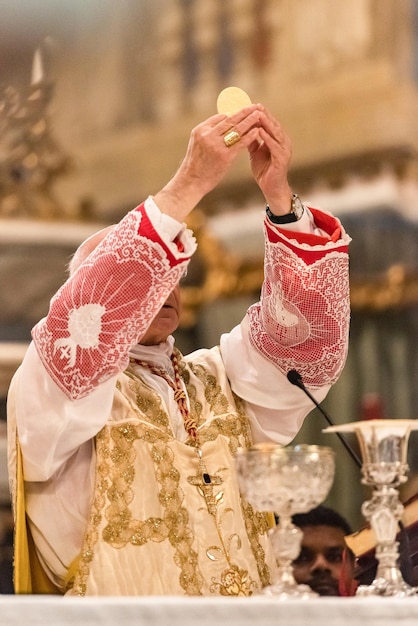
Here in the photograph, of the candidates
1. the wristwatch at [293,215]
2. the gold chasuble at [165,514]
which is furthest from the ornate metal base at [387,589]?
the wristwatch at [293,215]

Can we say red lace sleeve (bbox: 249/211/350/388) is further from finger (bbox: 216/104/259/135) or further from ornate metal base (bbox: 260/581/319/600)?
ornate metal base (bbox: 260/581/319/600)

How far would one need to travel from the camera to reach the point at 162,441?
11.1 feet

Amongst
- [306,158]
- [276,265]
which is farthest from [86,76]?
[276,265]

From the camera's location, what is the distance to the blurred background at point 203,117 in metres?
5.92

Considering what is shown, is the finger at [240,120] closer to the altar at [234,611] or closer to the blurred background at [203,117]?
the altar at [234,611]

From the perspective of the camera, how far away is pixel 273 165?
10.7ft

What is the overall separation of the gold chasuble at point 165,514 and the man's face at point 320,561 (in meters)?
0.42

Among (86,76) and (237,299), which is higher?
(86,76)

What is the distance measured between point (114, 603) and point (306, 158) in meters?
4.27

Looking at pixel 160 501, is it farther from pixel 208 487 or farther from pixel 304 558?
pixel 304 558

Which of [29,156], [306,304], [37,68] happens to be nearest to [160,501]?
[306,304]

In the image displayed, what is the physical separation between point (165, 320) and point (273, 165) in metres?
0.58

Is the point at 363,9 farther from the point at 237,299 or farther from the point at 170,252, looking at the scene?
the point at 170,252

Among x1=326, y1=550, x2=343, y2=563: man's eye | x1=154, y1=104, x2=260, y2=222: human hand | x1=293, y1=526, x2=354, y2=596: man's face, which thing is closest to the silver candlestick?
x1=154, y1=104, x2=260, y2=222: human hand
